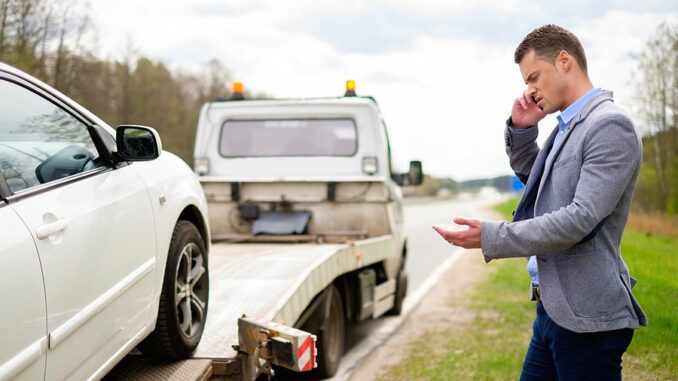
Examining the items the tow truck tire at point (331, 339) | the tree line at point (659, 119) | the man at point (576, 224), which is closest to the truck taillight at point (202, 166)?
the tow truck tire at point (331, 339)

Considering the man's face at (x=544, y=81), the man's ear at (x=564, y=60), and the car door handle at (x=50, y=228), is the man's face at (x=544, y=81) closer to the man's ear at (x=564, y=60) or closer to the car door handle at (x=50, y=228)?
the man's ear at (x=564, y=60)

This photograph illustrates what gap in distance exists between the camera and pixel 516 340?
23.6ft

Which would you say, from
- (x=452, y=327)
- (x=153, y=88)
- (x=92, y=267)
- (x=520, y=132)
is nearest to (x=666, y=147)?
(x=452, y=327)

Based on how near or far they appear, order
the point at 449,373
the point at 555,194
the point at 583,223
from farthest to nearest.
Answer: the point at 449,373, the point at 555,194, the point at 583,223

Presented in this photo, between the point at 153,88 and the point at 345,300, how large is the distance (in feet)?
112

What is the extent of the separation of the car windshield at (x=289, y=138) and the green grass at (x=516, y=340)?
7.99ft

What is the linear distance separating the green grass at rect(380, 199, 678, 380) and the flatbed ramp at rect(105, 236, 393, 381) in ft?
3.50

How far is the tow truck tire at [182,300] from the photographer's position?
3.70 metres

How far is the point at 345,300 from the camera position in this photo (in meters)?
6.96

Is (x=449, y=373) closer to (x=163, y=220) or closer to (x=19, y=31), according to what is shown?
(x=163, y=220)

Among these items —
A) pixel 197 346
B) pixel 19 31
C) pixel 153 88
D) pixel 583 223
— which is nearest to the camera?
pixel 583 223

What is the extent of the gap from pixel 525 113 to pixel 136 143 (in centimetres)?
177

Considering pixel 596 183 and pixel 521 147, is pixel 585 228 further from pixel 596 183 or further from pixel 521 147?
pixel 521 147

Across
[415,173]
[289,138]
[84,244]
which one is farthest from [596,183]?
[415,173]
